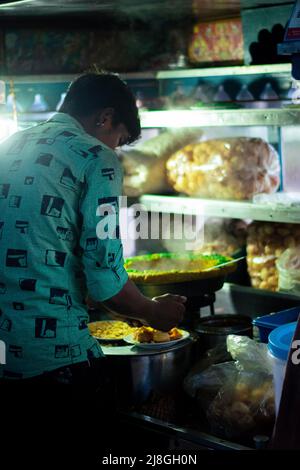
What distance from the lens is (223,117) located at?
11.1ft

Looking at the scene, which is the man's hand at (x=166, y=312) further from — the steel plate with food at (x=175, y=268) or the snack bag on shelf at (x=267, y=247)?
the snack bag on shelf at (x=267, y=247)

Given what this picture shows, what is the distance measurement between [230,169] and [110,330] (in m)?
1.28

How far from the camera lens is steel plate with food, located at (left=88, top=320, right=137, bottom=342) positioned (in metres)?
2.93

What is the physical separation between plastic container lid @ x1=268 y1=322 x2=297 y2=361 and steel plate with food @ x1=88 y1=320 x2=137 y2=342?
803 millimetres

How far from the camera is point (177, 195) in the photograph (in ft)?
13.8

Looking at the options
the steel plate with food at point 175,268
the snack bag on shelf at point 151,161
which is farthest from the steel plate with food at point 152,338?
the snack bag on shelf at point 151,161

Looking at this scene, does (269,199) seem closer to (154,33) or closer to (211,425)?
(211,425)

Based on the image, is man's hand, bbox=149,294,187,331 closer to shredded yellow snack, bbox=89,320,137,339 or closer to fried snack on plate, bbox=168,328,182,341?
fried snack on plate, bbox=168,328,182,341

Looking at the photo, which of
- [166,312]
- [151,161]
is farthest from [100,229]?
[151,161]

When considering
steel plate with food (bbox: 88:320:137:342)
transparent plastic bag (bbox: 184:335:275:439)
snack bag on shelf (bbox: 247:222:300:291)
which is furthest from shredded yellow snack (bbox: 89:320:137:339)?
snack bag on shelf (bbox: 247:222:300:291)

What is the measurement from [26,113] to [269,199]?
2210 millimetres

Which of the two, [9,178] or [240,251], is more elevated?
[9,178]
